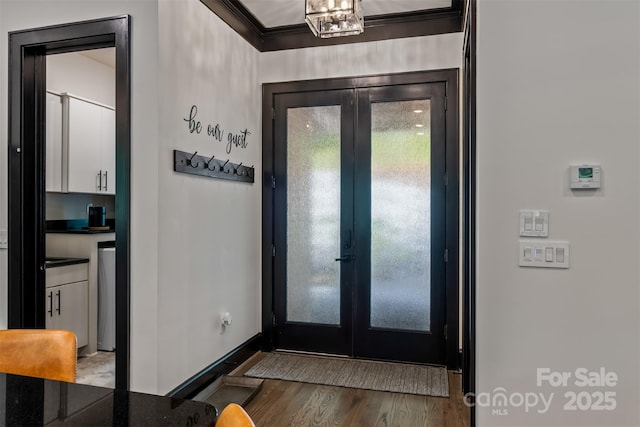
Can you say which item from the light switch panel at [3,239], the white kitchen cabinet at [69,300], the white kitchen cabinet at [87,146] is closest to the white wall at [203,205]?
the light switch panel at [3,239]

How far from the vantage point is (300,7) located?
3.37m

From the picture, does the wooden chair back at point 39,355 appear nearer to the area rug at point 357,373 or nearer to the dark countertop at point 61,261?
the area rug at point 357,373

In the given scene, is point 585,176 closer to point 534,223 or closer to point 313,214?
point 534,223

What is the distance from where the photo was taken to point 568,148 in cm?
183

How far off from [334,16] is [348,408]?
2.43 m

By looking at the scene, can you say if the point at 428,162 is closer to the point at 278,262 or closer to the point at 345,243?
the point at 345,243

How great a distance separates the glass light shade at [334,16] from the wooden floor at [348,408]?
7.84 feet

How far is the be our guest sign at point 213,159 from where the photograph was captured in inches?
106

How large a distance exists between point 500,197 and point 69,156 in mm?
3626

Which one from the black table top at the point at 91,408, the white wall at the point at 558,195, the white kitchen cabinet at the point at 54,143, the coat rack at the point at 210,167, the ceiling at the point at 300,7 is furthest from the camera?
the white kitchen cabinet at the point at 54,143

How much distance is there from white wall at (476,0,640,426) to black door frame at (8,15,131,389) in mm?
1996

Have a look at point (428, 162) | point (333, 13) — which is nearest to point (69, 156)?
point (333, 13)

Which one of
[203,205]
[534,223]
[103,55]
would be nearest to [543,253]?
[534,223]

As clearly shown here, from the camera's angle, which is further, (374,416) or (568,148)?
(374,416)
